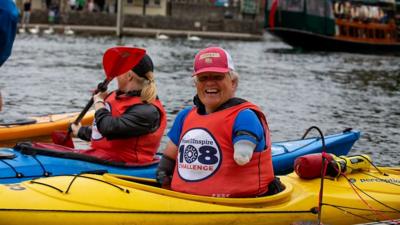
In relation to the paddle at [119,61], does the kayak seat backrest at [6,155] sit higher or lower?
lower

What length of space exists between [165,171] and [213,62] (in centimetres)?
99

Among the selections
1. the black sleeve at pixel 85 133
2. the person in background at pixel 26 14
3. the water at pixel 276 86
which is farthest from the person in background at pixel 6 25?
the person in background at pixel 26 14

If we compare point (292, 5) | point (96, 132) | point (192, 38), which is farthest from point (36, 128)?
point (192, 38)

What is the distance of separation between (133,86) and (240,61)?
22.4m

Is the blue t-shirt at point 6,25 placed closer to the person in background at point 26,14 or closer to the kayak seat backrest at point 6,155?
the kayak seat backrest at point 6,155

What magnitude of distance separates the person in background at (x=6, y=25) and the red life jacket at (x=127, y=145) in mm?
1833

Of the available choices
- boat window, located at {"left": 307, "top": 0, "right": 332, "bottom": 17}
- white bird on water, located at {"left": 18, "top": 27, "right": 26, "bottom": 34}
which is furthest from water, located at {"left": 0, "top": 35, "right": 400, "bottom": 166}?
white bird on water, located at {"left": 18, "top": 27, "right": 26, "bottom": 34}

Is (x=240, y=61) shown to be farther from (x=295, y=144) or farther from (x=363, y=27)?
(x=295, y=144)

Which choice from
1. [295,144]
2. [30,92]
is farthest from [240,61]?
[295,144]

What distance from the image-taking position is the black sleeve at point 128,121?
6656mm

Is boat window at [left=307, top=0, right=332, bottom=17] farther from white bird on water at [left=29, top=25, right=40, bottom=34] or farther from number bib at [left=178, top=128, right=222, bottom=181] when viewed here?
number bib at [left=178, top=128, right=222, bottom=181]

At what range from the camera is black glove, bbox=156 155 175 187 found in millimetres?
5863

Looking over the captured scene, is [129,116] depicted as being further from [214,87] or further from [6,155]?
[214,87]

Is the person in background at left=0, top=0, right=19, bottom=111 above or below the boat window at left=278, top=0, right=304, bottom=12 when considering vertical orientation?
above
